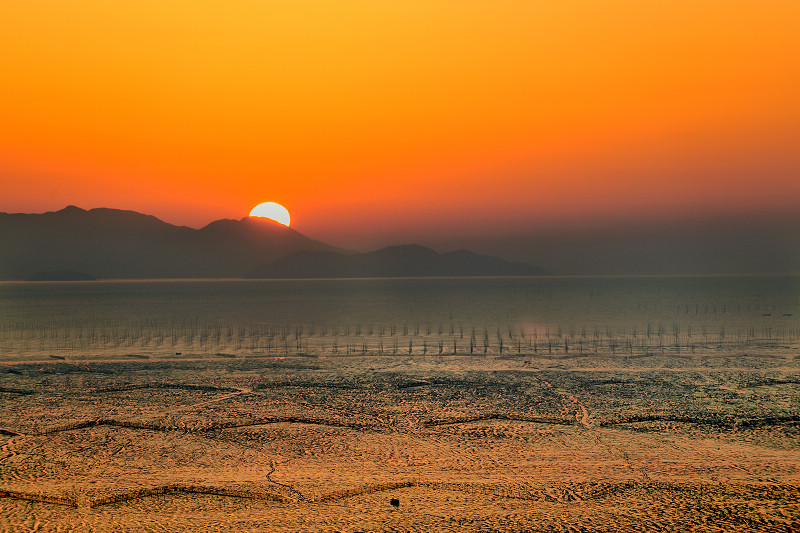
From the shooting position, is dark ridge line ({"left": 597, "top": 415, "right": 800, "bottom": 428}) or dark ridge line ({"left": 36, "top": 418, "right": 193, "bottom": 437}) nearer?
dark ridge line ({"left": 36, "top": 418, "right": 193, "bottom": 437})

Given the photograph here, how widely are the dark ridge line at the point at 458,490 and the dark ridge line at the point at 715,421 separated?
4.33 m

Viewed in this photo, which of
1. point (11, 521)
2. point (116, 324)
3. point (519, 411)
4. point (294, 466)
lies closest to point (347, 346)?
point (519, 411)

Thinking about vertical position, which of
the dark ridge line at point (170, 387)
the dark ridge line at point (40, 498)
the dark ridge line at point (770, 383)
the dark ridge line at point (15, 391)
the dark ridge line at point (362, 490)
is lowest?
the dark ridge line at point (40, 498)

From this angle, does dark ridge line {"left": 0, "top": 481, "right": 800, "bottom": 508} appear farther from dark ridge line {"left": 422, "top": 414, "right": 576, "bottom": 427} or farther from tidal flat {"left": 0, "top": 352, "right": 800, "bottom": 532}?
dark ridge line {"left": 422, "top": 414, "right": 576, "bottom": 427}

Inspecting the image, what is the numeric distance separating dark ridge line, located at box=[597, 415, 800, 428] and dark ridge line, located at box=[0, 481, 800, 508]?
4.33m

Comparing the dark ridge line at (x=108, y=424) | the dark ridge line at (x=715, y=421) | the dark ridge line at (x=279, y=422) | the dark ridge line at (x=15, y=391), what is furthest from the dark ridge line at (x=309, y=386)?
the dark ridge line at (x=715, y=421)

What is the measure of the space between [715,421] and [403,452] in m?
8.28

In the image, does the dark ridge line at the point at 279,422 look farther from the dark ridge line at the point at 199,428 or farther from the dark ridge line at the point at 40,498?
the dark ridge line at the point at 40,498

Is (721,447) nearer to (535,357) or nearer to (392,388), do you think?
(392,388)

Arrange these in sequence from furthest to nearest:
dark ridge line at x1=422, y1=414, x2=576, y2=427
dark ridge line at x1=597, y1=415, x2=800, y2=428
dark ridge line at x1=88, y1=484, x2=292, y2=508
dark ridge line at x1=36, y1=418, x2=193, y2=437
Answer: dark ridge line at x1=422, y1=414, x2=576, y2=427 < dark ridge line at x1=597, y1=415, x2=800, y2=428 < dark ridge line at x1=36, y1=418, x2=193, y2=437 < dark ridge line at x1=88, y1=484, x2=292, y2=508

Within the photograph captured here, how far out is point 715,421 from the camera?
1554cm

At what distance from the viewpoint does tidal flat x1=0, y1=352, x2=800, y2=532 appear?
→ 387 inches

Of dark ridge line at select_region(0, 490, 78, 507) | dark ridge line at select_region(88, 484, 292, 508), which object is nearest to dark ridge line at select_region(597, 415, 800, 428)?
dark ridge line at select_region(88, 484, 292, 508)

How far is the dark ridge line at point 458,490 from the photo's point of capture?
10445mm
